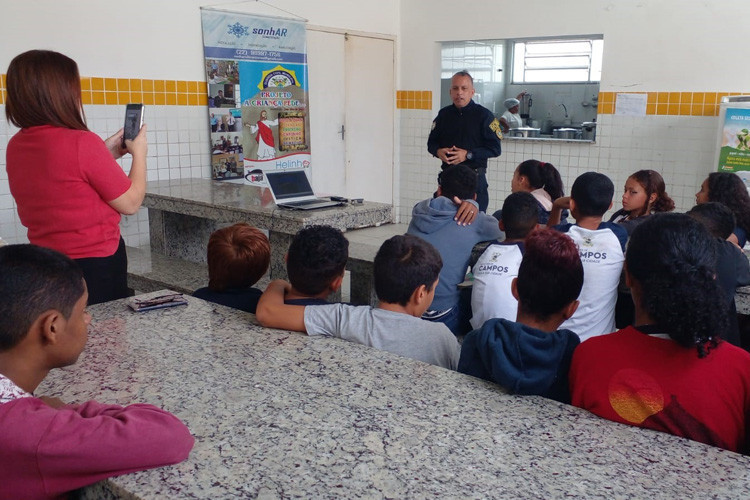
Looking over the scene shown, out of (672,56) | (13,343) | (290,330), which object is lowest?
(290,330)

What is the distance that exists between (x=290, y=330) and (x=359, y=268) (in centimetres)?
193

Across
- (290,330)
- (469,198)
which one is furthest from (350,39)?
(290,330)

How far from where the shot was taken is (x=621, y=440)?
1375 millimetres

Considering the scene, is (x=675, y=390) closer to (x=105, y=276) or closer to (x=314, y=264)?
(x=314, y=264)

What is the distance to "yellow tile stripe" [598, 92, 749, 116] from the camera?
6.17 m

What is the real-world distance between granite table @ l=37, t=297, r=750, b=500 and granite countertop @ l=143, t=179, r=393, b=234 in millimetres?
1707

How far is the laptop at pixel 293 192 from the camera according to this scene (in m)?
3.76

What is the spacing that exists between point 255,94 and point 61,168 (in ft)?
14.3

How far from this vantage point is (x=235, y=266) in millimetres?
2648

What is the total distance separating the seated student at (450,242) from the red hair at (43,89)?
5.27ft

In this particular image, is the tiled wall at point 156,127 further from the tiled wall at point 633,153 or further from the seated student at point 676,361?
the seated student at point 676,361

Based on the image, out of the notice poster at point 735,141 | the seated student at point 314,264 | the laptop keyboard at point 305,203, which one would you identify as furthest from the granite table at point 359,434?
the notice poster at point 735,141

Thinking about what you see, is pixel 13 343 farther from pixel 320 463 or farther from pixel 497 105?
pixel 497 105

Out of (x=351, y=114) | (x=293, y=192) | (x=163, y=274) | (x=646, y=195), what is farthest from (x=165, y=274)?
(x=351, y=114)
